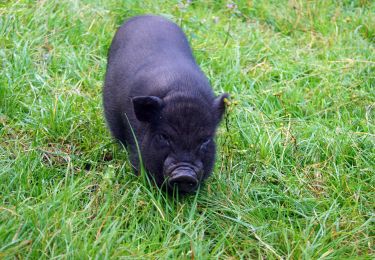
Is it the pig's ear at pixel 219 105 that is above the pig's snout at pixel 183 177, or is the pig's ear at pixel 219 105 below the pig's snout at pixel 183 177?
above

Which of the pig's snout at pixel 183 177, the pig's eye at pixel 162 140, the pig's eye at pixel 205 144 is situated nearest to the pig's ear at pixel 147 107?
the pig's eye at pixel 162 140

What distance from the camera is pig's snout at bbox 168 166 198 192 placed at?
4438mm

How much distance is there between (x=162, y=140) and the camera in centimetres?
471

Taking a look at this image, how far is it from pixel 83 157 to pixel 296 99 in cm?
238

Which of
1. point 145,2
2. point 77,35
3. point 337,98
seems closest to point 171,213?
point 337,98

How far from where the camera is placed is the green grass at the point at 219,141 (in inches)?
173

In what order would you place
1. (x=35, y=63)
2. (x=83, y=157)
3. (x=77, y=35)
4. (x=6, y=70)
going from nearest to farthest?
(x=83, y=157) → (x=6, y=70) → (x=35, y=63) → (x=77, y=35)

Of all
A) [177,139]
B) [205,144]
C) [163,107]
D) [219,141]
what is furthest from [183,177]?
[219,141]

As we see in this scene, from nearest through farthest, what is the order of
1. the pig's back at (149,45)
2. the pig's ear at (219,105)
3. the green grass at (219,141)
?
the green grass at (219,141), the pig's ear at (219,105), the pig's back at (149,45)

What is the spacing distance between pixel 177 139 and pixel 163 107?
28 centimetres

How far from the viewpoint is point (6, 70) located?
20.7 ft

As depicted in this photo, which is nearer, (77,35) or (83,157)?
(83,157)

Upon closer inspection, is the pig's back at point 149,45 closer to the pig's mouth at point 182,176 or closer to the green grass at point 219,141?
the green grass at point 219,141

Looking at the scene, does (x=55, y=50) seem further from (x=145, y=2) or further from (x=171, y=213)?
(x=171, y=213)
